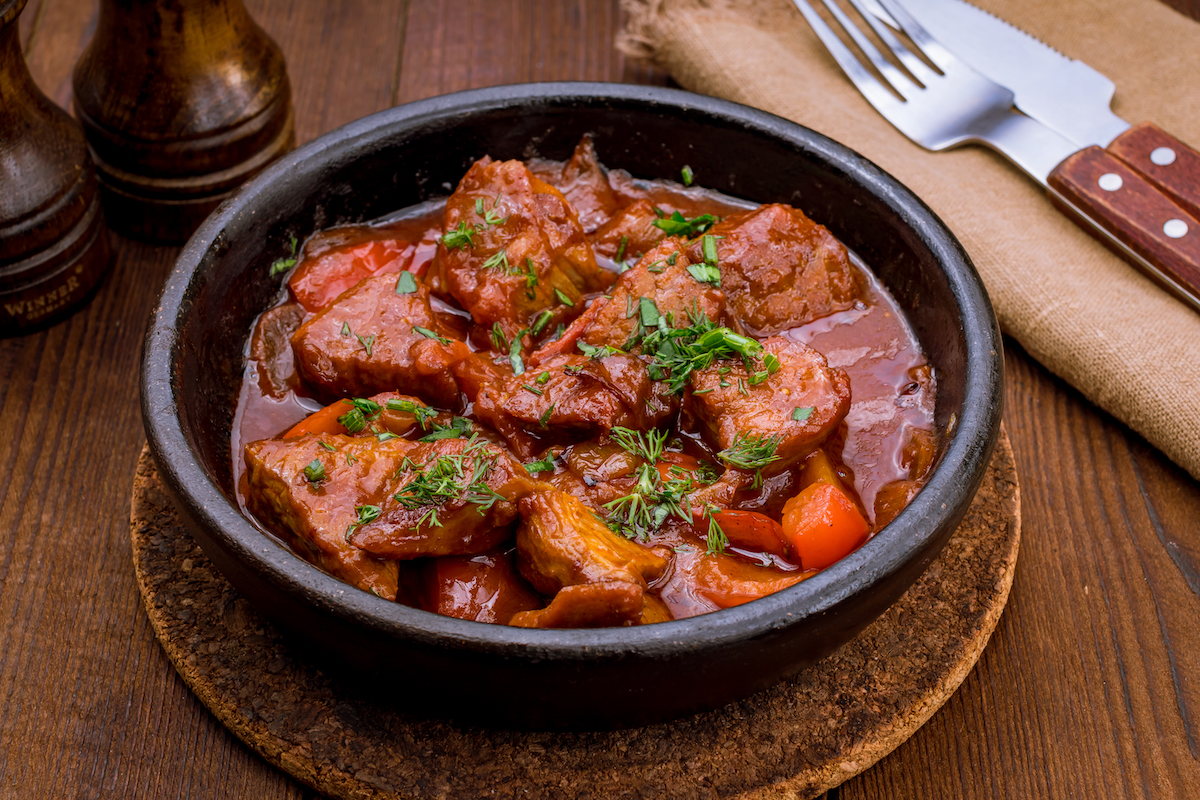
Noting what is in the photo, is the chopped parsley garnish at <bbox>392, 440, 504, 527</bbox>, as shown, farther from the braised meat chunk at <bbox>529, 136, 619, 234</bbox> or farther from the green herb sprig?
the braised meat chunk at <bbox>529, 136, 619, 234</bbox>

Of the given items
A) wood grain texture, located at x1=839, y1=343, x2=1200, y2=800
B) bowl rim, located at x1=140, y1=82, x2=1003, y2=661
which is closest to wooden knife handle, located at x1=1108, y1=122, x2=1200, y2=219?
wood grain texture, located at x1=839, y1=343, x2=1200, y2=800

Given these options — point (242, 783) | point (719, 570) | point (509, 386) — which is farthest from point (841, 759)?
point (242, 783)

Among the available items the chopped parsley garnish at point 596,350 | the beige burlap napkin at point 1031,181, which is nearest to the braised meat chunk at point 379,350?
the chopped parsley garnish at point 596,350

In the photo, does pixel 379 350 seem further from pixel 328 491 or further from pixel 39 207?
pixel 39 207

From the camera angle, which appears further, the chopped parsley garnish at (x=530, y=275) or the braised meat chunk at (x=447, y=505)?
the chopped parsley garnish at (x=530, y=275)

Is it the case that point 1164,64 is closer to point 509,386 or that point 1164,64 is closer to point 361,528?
point 509,386

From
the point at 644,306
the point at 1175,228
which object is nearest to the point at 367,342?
the point at 644,306

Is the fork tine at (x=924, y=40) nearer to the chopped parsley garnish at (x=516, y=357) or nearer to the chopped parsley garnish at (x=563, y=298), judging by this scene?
the chopped parsley garnish at (x=563, y=298)
